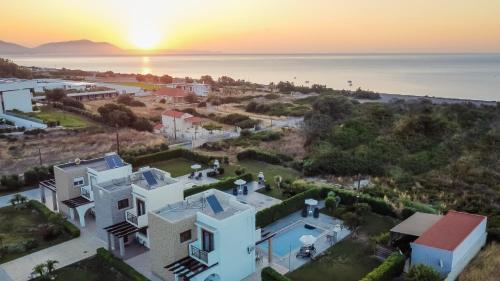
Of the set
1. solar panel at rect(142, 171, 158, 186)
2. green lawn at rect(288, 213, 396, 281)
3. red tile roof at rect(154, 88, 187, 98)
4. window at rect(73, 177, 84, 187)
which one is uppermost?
red tile roof at rect(154, 88, 187, 98)

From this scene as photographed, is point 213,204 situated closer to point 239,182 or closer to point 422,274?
point 422,274

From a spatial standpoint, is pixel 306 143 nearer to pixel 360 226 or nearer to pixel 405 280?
pixel 360 226

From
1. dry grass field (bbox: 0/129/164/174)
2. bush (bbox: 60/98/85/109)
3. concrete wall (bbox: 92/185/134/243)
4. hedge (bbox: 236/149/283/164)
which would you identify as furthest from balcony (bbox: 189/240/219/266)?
bush (bbox: 60/98/85/109)

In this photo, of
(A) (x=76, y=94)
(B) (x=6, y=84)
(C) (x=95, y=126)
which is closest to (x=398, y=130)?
(C) (x=95, y=126)

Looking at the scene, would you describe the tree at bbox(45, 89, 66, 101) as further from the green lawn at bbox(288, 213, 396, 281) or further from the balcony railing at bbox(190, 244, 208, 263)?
the green lawn at bbox(288, 213, 396, 281)

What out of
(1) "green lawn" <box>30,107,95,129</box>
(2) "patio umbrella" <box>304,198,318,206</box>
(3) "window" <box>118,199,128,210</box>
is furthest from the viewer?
(1) "green lawn" <box>30,107,95,129</box>
